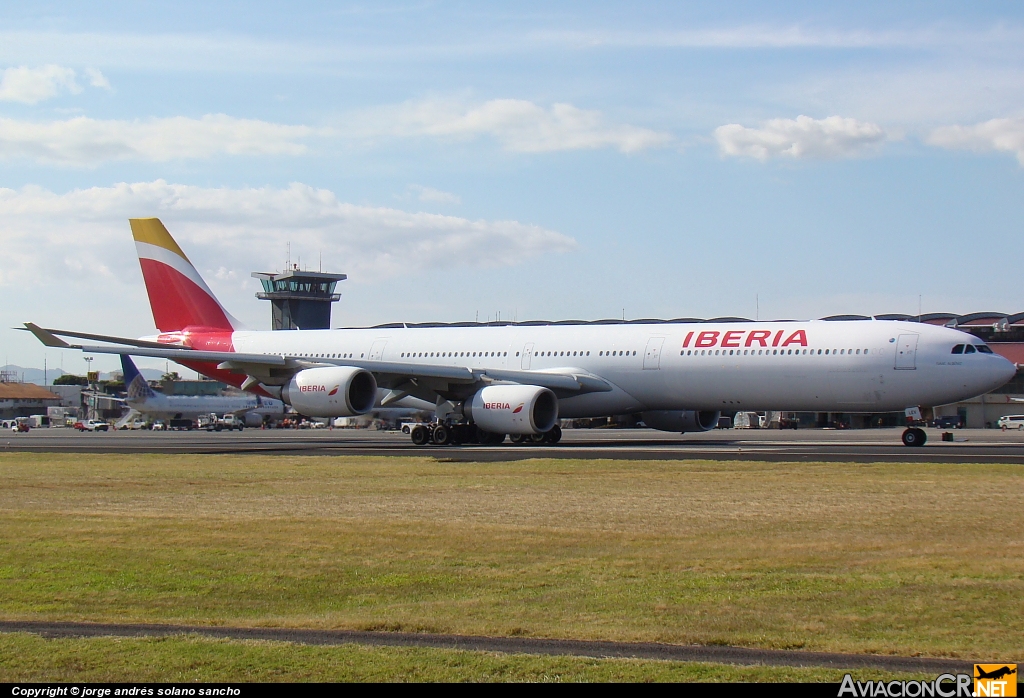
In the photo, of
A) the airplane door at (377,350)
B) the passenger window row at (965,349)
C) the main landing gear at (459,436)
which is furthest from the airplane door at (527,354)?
the passenger window row at (965,349)

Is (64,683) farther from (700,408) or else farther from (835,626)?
(700,408)

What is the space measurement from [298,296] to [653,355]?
9214 cm

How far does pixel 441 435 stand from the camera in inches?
1526

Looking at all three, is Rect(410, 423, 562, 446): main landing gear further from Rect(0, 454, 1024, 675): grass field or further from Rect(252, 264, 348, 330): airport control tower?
Rect(252, 264, 348, 330): airport control tower

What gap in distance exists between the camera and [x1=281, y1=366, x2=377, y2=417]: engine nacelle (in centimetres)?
3588

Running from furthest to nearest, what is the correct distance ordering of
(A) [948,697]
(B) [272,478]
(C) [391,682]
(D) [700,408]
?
(D) [700,408] → (B) [272,478] → (C) [391,682] → (A) [948,697]

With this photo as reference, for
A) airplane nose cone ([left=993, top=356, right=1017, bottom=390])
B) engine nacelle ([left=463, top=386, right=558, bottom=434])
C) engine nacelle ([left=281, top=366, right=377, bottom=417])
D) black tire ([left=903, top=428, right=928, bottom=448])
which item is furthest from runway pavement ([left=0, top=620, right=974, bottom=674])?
airplane nose cone ([left=993, top=356, right=1017, bottom=390])

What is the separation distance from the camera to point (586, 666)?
24.3 ft

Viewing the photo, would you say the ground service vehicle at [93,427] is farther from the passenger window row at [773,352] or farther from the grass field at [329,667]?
the grass field at [329,667]

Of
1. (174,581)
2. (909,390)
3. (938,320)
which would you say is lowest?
(174,581)

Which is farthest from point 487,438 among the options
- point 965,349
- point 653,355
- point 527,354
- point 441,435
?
point 965,349

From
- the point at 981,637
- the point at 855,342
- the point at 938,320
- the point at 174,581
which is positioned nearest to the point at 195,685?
the point at 174,581

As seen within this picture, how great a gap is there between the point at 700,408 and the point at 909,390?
737 centimetres

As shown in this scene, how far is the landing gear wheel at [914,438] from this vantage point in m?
33.7
